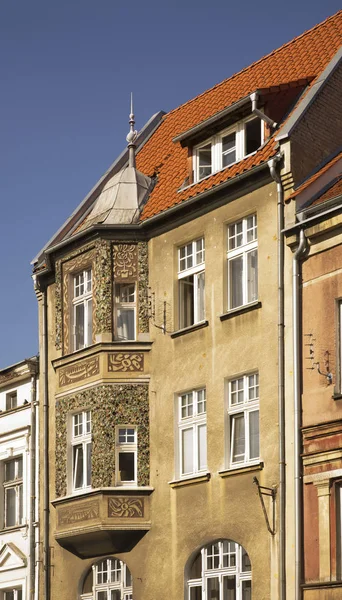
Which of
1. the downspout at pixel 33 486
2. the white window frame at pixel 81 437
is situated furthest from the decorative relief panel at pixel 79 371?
the downspout at pixel 33 486

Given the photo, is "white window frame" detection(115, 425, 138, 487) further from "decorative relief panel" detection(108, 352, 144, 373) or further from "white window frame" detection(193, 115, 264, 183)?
"white window frame" detection(193, 115, 264, 183)

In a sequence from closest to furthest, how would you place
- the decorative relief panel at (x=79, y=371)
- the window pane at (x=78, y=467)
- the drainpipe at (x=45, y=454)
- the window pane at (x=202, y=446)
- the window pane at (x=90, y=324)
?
the window pane at (x=202, y=446) → the decorative relief panel at (x=79, y=371) → the window pane at (x=78, y=467) → the window pane at (x=90, y=324) → the drainpipe at (x=45, y=454)

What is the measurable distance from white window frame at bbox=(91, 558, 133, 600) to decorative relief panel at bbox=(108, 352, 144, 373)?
14.3 ft

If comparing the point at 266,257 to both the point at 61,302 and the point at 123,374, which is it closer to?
the point at 123,374

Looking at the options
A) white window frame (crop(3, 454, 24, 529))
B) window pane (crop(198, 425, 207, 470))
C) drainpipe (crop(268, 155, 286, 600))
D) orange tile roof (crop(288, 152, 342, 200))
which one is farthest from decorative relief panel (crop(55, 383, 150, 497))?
orange tile roof (crop(288, 152, 342, 200))

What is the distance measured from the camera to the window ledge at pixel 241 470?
2851cm

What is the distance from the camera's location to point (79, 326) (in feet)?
113

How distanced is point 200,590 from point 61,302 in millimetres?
8548

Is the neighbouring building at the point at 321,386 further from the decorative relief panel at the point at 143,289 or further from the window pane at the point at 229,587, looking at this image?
the decorative relief panel at the point at 143,289

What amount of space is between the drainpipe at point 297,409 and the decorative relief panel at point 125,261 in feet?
18.5

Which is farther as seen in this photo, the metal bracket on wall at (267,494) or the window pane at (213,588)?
the window pane at (213,588)

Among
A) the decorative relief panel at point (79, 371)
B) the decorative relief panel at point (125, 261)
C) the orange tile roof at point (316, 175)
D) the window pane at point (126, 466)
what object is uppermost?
the orange tile roof at point (316, 175)

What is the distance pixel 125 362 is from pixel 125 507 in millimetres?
3349

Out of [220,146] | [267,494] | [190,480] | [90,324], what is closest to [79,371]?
[90,324]
